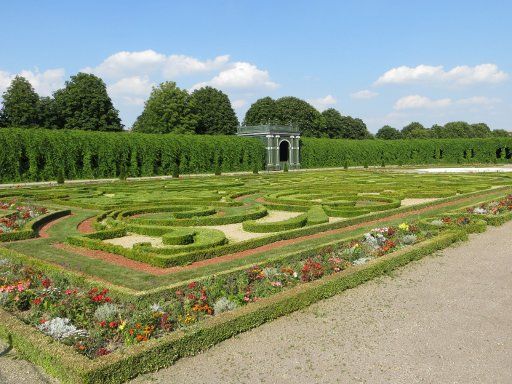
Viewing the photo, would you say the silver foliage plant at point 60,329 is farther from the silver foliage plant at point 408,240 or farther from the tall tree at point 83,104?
the tall tree at point 83,104

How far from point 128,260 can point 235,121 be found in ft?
218

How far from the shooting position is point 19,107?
172 ft

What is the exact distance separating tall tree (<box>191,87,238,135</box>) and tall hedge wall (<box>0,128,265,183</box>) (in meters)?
25.5

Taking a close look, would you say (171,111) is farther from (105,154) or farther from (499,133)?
(499,133)

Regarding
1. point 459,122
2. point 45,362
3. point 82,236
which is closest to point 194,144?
point 82,236

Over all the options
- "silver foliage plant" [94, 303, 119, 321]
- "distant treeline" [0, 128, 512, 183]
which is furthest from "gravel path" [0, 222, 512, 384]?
"distant treeline" [0, 128, 512, 183]

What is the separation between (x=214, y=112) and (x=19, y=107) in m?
28.2

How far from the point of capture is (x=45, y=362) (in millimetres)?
4898

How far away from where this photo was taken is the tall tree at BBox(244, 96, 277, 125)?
260 feet

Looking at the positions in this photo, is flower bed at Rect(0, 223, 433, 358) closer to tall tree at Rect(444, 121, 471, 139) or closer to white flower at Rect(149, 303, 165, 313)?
white flower at Rect(149, 303, 165, 313)

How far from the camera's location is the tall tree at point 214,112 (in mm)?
71562

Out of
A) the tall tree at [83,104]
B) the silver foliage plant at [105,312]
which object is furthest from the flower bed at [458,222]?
the tall tree at [83,104]

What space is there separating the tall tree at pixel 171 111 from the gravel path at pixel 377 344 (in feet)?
190

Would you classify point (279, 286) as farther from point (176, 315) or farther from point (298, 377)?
point (298, 377)
